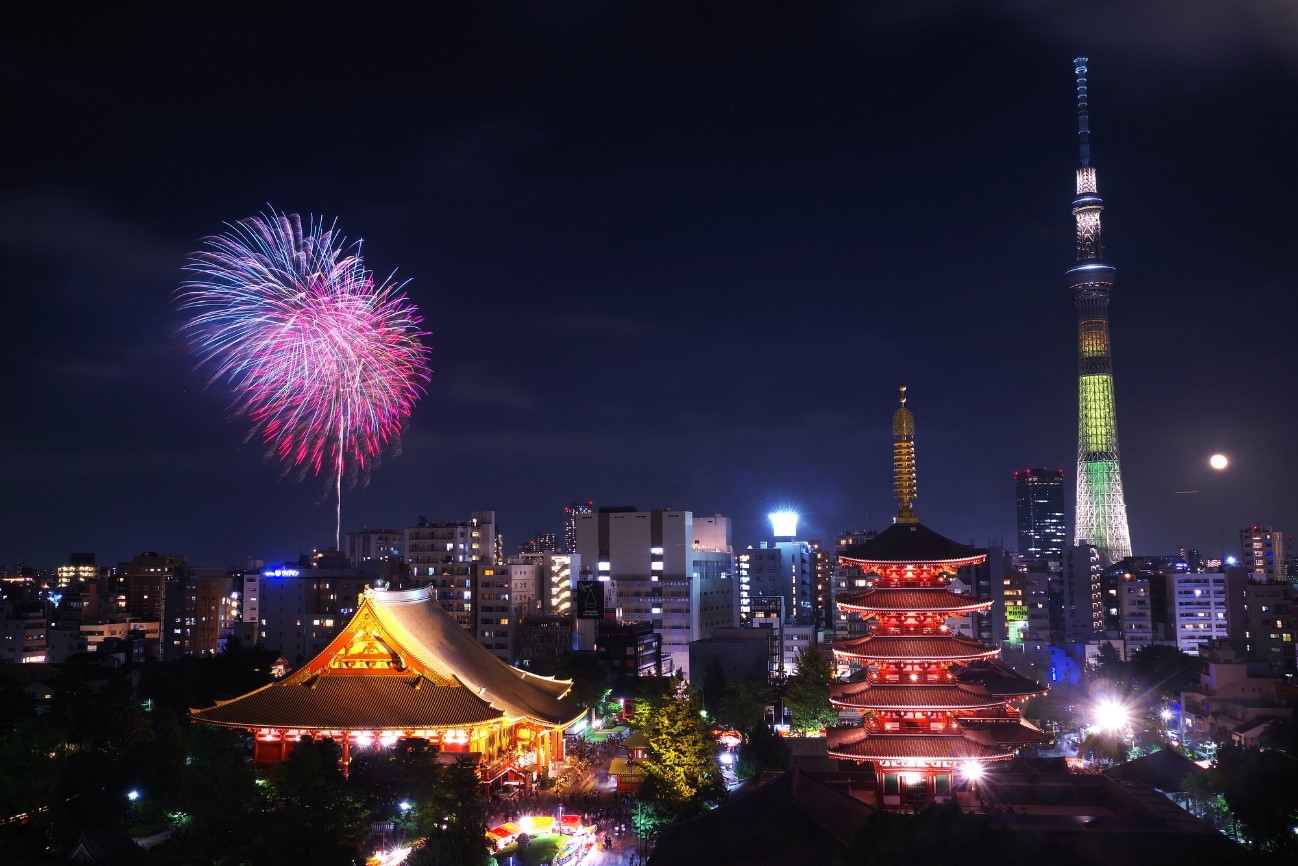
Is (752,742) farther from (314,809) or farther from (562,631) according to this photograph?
(562,631)

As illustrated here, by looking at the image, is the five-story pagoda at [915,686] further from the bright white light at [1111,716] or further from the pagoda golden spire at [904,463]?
the bright white light at [1111,716]

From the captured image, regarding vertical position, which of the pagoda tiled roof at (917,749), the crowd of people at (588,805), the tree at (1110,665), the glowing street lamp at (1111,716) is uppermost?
the pagoda tiled roof at (917,749)

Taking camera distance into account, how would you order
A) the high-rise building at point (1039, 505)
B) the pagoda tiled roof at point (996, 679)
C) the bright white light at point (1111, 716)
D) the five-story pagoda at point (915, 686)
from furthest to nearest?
the high-rise building at point (1039, 505) < the bright white light at point (1111, 716) < the pagoda tiled roof at point (996, 679) < the five-story pagoda at point (915, 686)

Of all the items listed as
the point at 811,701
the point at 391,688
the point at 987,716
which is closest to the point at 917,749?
the point at 987,716

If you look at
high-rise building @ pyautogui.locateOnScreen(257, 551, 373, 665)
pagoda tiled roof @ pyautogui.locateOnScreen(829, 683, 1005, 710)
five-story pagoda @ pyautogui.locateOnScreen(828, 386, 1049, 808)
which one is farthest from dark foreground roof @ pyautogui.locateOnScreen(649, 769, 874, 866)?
high-rise building @ pyautogui.locateOnScreen(257, 551, 373, 665)

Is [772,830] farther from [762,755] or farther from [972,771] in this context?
[762,755]

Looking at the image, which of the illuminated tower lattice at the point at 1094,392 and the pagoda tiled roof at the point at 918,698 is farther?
the illuminated tower lattice at the point at 1094,392

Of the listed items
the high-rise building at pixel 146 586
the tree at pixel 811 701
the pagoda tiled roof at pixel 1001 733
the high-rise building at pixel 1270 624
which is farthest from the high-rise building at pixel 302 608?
the high-rise building at pixel 1270 624

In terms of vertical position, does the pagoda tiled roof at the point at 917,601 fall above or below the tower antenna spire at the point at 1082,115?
below

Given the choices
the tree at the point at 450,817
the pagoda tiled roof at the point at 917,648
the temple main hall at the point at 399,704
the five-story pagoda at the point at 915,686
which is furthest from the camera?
the temple main hall at the point at 399,704
